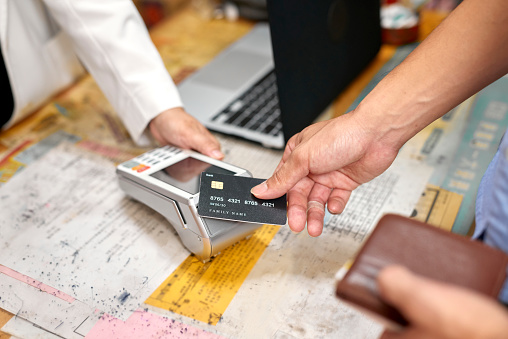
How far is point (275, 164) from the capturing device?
0.82 metres

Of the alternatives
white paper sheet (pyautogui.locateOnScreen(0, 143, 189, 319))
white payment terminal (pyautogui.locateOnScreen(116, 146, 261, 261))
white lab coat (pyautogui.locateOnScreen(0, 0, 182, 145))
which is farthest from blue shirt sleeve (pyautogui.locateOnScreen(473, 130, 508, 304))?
white lab coat (pyautogui.locateOnScreen(0, 0, 182, 145))

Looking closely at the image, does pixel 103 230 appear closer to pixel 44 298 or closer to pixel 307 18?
pixel 44 298

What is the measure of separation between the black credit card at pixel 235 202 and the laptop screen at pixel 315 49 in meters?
0.20

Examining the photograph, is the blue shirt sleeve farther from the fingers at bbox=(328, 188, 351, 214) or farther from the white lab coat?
the white lab coat

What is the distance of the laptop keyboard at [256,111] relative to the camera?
2.91 feet

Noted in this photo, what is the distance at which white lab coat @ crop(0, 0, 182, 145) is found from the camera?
2.66 ft

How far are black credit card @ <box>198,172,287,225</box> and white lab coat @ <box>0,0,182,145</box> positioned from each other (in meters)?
0.25

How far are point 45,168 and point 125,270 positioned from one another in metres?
0.32

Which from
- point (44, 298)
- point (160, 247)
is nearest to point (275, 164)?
point (160, 247)

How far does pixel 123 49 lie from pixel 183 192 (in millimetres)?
343

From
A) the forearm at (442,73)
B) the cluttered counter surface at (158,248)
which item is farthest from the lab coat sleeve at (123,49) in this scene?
the forearm at (442,73)

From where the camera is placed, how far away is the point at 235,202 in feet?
2.02

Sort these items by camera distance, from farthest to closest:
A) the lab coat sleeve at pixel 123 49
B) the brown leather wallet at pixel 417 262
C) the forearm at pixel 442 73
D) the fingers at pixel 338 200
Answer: the lab coat sleeve at pixel 123 49 → the fingers at pixel 338 200 → the forearm at pixel 442 73 → the brown leather wallet at pixel 417 262

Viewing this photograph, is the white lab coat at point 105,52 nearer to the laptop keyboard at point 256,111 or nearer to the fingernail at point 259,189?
the laptop keyboard at point 256,111
